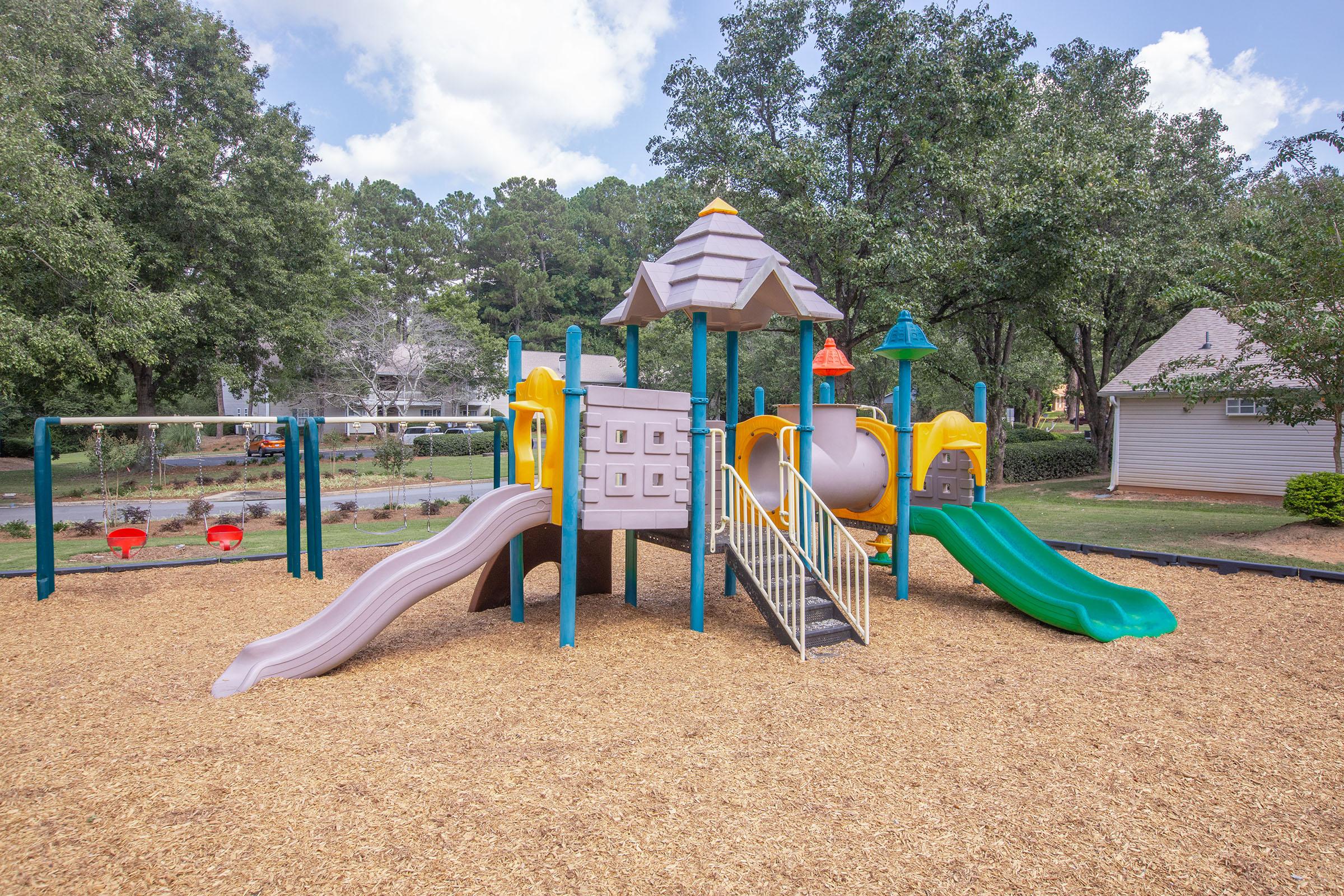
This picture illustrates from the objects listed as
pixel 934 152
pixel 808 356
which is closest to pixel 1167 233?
pixel 934 152

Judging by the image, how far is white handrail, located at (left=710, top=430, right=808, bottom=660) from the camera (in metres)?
5.73

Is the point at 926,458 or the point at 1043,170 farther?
the point at 1043,170

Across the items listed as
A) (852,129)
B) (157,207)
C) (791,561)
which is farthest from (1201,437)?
(157,207)

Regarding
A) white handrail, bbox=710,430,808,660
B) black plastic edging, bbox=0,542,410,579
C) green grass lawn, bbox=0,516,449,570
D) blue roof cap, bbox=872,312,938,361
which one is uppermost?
blue roof cap, bbox=872,312,938,361

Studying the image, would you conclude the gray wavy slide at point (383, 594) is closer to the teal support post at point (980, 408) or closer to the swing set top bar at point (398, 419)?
the swing set top bar at point (398, 419)

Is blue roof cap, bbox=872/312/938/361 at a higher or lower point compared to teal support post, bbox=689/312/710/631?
higher

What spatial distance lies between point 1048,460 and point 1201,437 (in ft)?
15.7

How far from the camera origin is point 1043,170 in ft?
45.1

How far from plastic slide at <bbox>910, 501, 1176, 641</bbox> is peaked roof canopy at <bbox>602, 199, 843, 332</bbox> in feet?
8.61

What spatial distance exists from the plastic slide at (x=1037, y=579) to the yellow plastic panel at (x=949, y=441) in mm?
382

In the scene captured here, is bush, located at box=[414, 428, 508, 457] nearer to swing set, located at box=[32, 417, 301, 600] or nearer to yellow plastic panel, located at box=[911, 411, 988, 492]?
swing set, located at box=[32, 417, 301, 600]

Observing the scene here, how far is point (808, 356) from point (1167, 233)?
1747cm

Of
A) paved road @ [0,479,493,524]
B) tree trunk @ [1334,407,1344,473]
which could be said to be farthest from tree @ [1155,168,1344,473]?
paved road @ [0,479,493,524]

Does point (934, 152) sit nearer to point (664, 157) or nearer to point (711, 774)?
point (664, 157)
